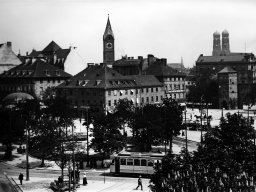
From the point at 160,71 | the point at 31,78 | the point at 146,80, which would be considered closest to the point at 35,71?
the point at 31,78

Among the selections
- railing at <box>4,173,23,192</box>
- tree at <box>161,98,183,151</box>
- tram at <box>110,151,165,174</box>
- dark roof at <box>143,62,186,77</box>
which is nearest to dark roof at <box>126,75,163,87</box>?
dark roof at <box>143,62,186,77</box>

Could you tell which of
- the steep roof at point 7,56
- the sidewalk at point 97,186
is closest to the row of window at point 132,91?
the steep roof at point 7,56

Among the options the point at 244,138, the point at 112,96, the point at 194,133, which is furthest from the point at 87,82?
the point at 244,138

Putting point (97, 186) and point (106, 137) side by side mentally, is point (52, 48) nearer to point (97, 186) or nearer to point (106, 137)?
point (106, 137)

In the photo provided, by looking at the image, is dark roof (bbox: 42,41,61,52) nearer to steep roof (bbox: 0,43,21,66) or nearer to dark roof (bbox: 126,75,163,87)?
steep roof (bbox: 0,43,21,66)

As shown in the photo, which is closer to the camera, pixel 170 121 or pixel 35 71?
pixel 170 121

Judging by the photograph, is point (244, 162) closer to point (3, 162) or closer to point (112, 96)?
point (3, 162)
